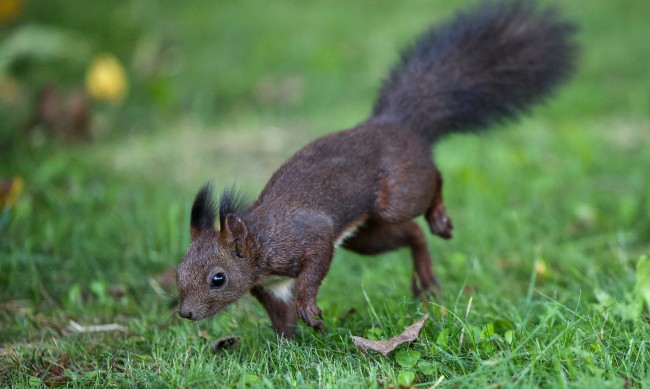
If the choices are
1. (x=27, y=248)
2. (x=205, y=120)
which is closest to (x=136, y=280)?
(x=27, y=248)

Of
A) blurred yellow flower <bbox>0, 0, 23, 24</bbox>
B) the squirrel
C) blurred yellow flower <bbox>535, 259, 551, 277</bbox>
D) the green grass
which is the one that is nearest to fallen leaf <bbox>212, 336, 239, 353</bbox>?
the green grass

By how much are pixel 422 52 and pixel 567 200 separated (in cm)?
184

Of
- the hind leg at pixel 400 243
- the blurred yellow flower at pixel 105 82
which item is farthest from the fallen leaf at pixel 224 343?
the blurred yellow flower at pixel 105 82

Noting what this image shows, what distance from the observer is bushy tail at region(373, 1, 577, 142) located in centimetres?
429

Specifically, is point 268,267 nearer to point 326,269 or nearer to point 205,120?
point 326,269

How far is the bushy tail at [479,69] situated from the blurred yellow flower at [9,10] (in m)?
5.14

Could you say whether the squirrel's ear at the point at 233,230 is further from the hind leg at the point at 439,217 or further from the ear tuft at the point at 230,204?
the hind leg at the point at 439,217

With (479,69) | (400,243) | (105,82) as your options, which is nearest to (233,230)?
(400,243)

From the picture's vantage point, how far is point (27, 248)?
4.83 meters

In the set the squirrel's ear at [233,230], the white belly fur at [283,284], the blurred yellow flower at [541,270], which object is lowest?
the blurred yellow flower at [541,270]

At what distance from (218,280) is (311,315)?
0.40 metres

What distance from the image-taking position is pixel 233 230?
11.4 feet

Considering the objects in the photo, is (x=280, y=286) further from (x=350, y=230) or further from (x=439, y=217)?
(x=439, y=217)

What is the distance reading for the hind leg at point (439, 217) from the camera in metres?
4.20
